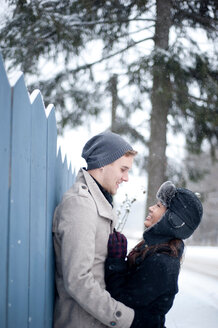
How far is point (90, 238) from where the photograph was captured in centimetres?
188

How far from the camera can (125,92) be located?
731 centimetres

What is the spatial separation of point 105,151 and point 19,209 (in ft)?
2.65

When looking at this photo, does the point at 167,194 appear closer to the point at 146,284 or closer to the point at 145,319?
the point at 146,284

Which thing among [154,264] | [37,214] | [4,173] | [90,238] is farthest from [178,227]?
[4,173]

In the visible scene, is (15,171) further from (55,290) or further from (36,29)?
(36,29)

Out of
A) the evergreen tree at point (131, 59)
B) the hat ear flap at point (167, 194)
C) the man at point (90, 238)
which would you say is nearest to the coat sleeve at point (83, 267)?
the man at point (90, 238)

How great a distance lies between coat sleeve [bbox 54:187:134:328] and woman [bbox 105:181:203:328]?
0.13m

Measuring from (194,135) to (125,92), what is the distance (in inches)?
63.9

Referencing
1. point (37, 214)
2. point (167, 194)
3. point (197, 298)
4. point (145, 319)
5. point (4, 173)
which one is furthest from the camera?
point (197, 298)

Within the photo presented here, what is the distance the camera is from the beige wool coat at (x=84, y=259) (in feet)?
6.05

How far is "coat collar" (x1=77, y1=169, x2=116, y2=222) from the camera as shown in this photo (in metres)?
2.10

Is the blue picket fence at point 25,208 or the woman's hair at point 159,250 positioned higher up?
the blue picket fence at point 25,208

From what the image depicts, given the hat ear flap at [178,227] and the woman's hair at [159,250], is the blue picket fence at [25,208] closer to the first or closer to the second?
the woman's hair at [159,250]

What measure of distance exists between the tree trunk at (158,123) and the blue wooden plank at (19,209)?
5.58m
